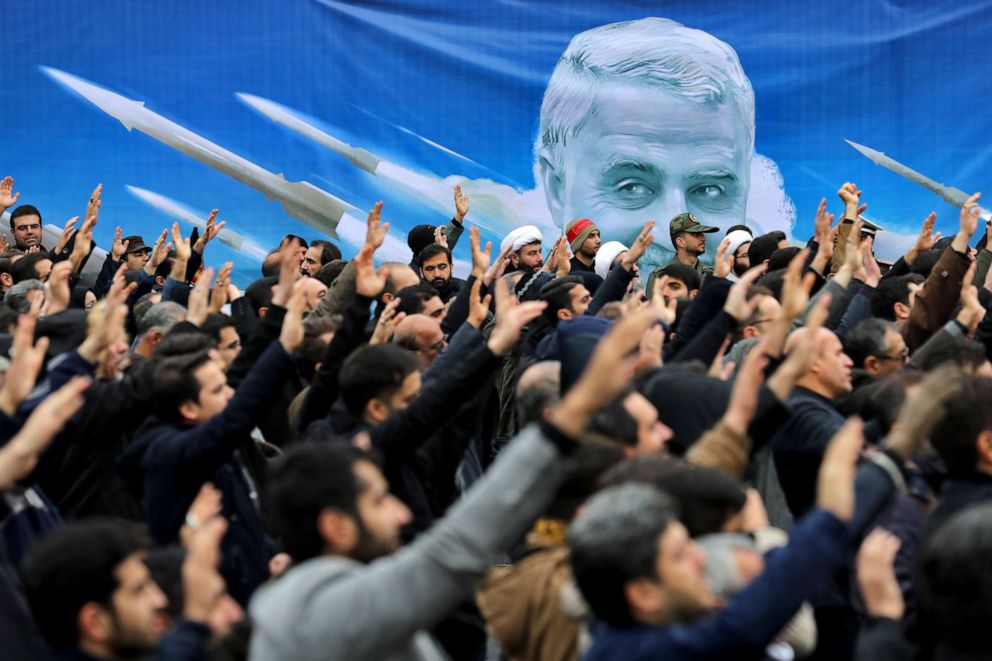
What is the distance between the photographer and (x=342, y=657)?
2691mm

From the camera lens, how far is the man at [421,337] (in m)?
6.07

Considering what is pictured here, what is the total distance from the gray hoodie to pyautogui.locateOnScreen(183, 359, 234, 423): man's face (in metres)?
2.04

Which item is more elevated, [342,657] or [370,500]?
[370,500]

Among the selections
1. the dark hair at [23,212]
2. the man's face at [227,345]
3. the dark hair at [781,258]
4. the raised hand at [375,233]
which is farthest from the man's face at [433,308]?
the dark hair at [23,212]

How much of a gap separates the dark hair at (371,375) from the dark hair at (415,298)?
6.64 feet

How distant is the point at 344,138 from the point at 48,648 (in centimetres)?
798

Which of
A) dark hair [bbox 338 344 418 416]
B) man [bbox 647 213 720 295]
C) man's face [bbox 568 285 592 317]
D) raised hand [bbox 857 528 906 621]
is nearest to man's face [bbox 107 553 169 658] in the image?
raised hand [bbox 857 528 906 621]

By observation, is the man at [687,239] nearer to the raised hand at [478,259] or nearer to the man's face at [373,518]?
the raised hand at [478,259]

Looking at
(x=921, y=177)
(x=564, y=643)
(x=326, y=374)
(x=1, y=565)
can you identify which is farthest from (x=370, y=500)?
(x=921, y=177)

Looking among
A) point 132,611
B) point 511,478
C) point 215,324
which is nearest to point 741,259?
point 215,324

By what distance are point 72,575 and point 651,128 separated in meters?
8.08

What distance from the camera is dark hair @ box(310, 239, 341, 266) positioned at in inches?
387

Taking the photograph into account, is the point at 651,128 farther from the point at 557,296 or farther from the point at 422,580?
the point at 422,580

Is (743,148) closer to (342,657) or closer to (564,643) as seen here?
(564,643)
